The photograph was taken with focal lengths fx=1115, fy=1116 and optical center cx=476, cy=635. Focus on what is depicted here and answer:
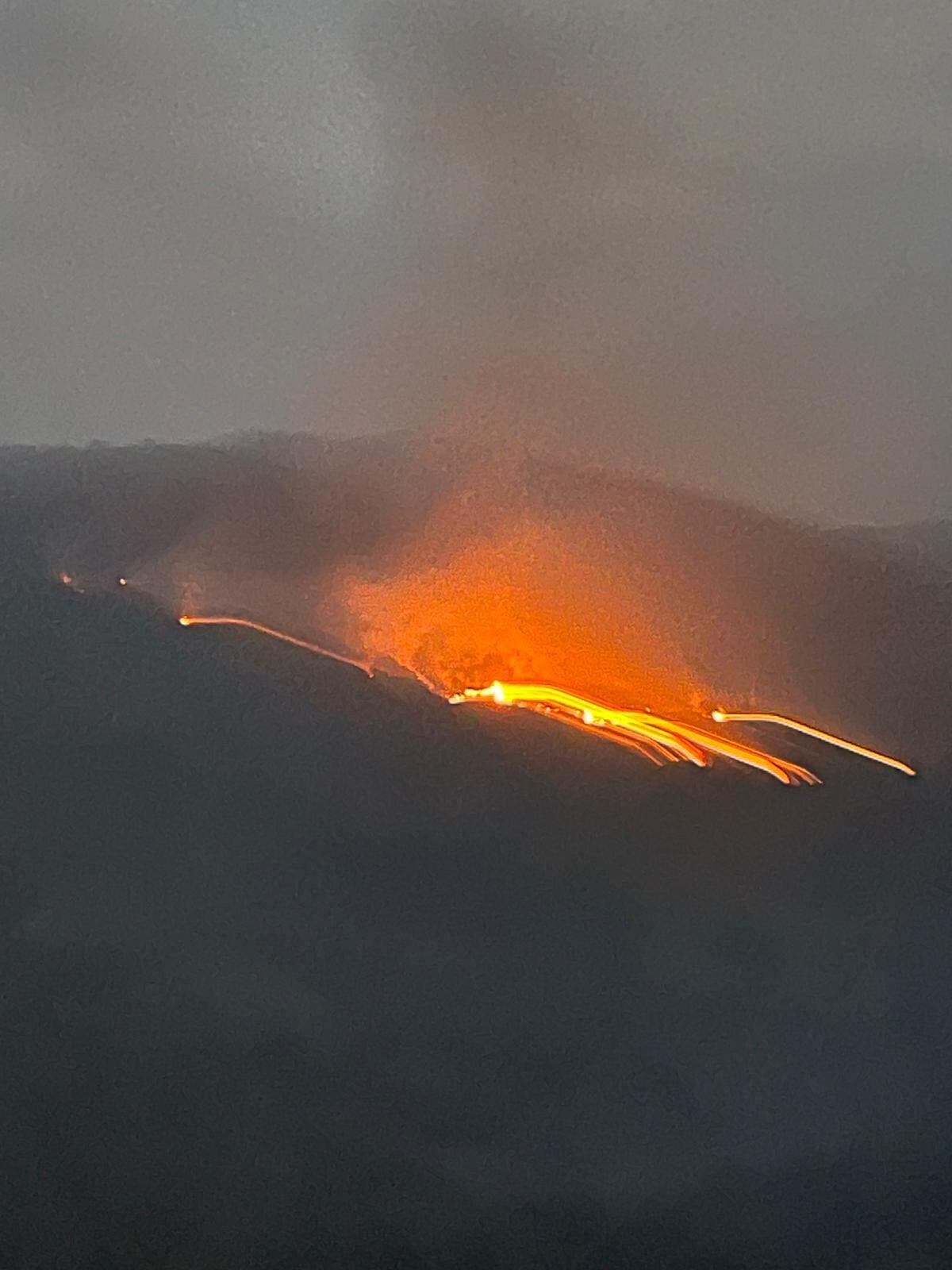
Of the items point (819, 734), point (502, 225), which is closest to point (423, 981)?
point (819, 734)

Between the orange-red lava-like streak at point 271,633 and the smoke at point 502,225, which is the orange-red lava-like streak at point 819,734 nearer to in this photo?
the smoke at point 502,225

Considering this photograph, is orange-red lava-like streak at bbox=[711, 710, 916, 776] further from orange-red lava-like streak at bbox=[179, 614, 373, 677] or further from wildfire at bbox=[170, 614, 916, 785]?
orange-red lava-like streak at bbox=[179, 614, 373, 677]

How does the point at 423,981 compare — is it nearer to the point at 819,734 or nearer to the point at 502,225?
the point at 819,734

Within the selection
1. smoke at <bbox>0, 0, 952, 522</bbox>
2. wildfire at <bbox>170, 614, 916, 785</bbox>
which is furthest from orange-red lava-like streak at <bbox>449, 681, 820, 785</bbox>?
smoke at <bbox>0, 0, 952, 522</bbox>

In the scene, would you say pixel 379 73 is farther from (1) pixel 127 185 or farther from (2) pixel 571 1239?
(2) pixel 571 1239

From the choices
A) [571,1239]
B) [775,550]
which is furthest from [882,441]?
[571,1239]

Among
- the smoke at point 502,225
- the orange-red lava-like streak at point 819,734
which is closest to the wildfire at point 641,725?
the orange-red lava-like streak at point 819,734

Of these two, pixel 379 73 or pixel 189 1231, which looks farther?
pixel 189 1231
